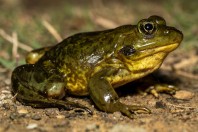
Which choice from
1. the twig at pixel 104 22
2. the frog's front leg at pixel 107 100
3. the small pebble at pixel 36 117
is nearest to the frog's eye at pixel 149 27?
the frog's front leg at pixel 107 100

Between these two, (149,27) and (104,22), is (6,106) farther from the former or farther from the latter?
(104,22)

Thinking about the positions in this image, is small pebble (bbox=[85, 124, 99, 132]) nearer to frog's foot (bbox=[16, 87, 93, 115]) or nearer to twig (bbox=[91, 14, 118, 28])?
frog's foot (bbox=[16, 87, 93, 115])

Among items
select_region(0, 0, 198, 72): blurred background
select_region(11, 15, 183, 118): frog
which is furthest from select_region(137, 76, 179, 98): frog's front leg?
select_region(0, 0, 198, 72): blurred background

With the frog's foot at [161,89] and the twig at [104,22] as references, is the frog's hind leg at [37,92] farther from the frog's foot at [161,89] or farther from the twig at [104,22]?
the twig at [104,22]

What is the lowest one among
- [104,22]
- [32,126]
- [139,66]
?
[32,126]

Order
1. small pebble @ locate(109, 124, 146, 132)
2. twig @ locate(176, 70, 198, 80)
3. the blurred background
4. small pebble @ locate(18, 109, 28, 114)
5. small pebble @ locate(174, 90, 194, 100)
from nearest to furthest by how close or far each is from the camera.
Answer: small pebble @ locate(109, 124, 146, 132) < small pebble @ locate(18, 109, 28, 114) < small pebble @ locate(174, 90, 194, 100) < twig @ locate(176, 70, 198, 80) < the blurred background

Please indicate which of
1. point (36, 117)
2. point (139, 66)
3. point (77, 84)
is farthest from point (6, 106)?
point (139, 66)
